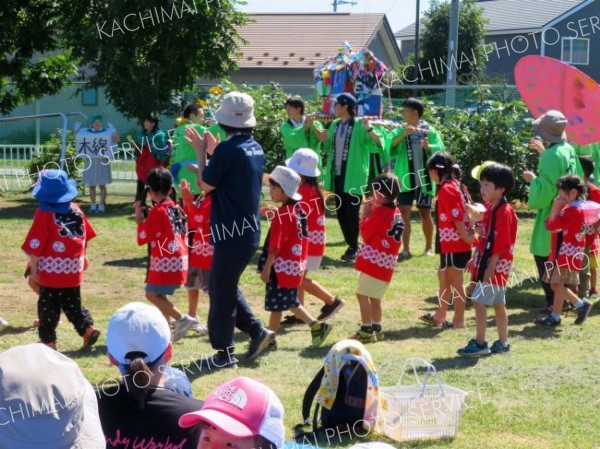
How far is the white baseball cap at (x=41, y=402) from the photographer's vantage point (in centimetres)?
254

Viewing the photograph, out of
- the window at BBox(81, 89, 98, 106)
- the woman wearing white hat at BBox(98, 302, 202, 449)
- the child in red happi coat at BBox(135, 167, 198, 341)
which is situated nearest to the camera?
the woman wearing white hat at BBox(98, 302, 202, 449)

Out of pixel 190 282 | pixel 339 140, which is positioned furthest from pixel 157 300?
pixel 339 140

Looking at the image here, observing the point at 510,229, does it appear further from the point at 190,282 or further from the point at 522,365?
the point at 190,282

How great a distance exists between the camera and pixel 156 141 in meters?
14.0

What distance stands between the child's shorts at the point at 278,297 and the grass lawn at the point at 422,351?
0.33m

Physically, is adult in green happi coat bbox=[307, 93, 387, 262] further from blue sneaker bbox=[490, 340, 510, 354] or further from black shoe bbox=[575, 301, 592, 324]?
blue sneaker bbox=[490, 340, 510, 354]

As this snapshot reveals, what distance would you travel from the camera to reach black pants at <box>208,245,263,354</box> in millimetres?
6609

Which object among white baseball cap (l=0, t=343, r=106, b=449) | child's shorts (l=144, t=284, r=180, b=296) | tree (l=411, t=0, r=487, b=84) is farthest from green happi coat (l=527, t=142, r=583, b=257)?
tree (l=411, t=0, r=487, b=84)

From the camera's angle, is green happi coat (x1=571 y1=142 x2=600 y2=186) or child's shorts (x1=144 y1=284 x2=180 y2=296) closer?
child's shorts (x1=144 y1=284 x2=180 y2=296)

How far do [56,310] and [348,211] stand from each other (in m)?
4.52

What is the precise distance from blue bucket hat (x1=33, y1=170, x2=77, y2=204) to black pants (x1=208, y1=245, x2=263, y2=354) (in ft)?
4.45

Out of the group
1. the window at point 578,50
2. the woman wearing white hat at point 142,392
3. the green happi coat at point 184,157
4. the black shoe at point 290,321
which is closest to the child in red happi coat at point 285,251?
the black shoe at point 290,321

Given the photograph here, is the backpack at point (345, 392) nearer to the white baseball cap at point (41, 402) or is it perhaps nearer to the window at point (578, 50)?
the white baseball cap at point (41, 402)

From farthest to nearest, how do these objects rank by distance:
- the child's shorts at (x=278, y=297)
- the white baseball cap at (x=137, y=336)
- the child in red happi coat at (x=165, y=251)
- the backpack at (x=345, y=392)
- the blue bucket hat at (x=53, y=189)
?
the child in red happi coat at (x=165, y=251) → the child's shorts at (x=278, y=297) → the blue bucket hat at (x=53, y=189) → the backpack at (x=345, y=392) → the white baseball cap at (x=137, y=336)
